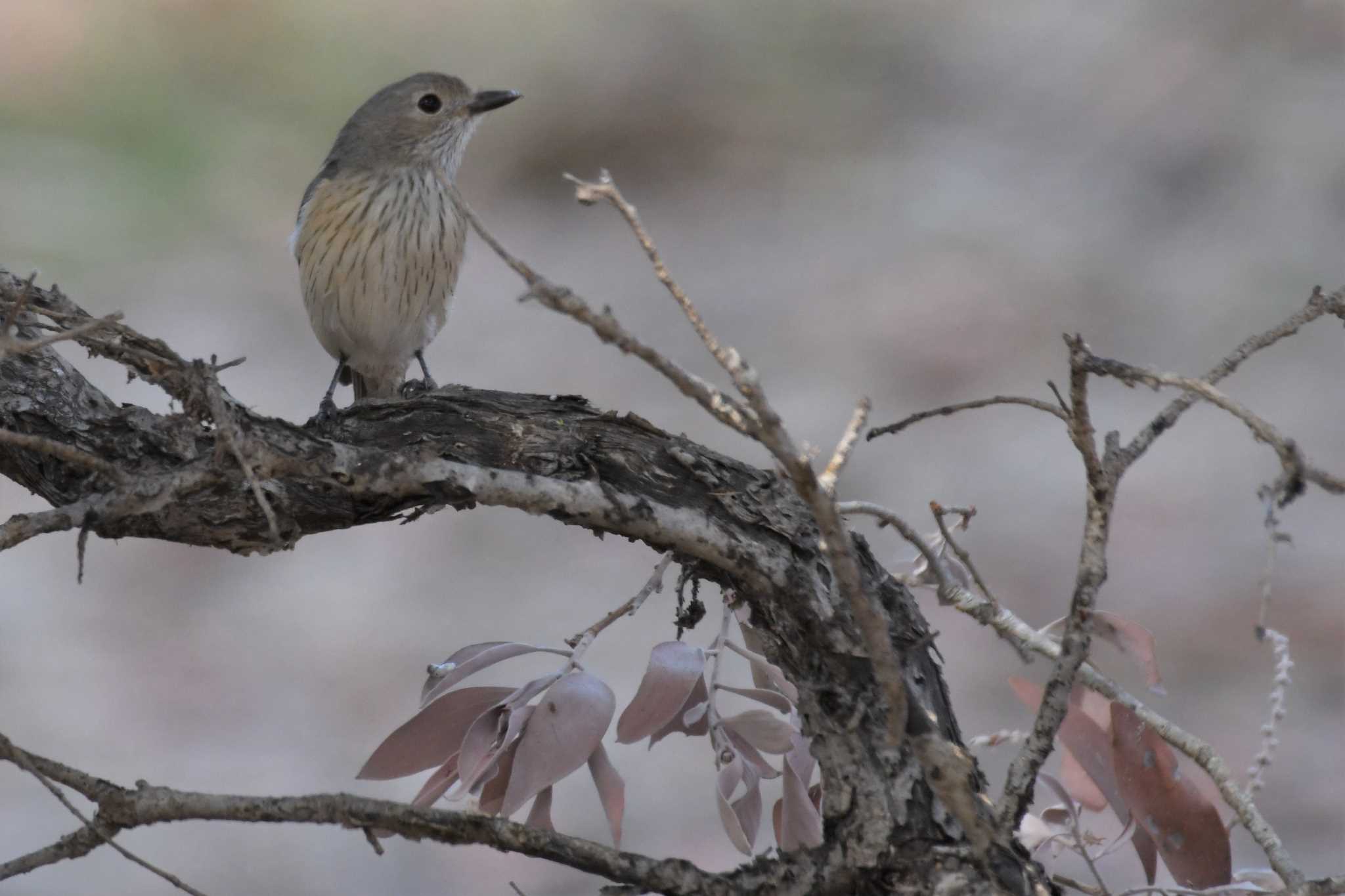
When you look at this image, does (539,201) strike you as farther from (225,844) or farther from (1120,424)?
(225,844)

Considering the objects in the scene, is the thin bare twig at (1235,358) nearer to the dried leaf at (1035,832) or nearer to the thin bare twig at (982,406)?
the thin bare twig at (982,406)

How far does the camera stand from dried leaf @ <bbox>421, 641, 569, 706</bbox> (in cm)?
135

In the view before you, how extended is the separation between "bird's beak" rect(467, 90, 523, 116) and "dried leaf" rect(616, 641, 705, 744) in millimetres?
1612

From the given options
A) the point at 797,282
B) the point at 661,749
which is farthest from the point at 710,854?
the point at 797,282

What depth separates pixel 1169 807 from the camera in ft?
4.35

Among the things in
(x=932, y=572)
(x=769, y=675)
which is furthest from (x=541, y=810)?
(x=932, y=572)

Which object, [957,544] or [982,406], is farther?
[957,544]

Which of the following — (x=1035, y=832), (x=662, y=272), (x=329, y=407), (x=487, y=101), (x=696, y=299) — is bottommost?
(x=1035, y=832)

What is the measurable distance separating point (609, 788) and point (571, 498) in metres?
0.31

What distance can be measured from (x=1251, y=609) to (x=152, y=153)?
5.03 m

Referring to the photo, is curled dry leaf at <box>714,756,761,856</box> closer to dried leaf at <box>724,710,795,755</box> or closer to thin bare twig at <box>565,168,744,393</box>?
dried leaf at <box>724,710,795,755</box>

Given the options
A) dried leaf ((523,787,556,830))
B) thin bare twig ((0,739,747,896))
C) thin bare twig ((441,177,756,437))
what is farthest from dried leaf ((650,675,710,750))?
thin bare twig ((441,177,756,437))

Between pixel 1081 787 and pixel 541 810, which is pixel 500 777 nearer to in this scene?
pixel 541 810

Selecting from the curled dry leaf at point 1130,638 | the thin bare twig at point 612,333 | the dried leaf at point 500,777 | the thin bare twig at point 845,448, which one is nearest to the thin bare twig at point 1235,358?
the thin bare twig at point 845,448
